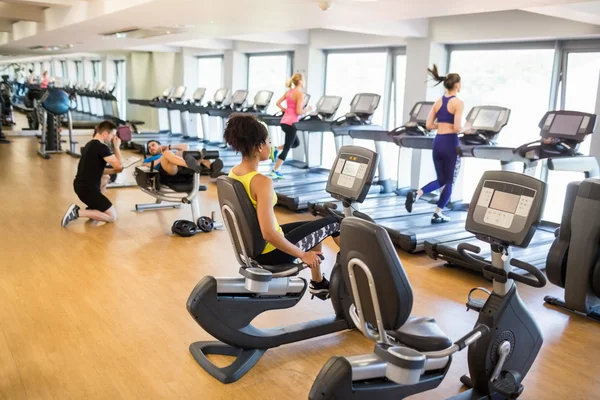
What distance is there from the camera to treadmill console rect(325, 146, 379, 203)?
301 centimetres

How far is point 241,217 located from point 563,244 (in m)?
2.02

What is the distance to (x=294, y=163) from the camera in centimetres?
905

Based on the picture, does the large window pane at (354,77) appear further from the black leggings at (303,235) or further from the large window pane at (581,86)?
the black leggings at (303,235)

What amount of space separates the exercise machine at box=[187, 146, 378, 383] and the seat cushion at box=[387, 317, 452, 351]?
787 millimetres

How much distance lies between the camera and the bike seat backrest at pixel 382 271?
1914 millimetres

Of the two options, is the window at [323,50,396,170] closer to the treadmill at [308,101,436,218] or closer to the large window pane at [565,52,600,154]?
the treadmill at [308,101,436,218]

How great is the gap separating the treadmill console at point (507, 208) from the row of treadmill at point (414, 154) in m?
0.05

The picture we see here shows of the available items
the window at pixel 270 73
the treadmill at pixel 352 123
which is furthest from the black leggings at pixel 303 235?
the window at pixel 270 73

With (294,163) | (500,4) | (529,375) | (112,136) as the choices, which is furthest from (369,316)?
(294,163)

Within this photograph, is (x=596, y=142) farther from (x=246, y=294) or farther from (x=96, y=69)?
(x=96, y=69)

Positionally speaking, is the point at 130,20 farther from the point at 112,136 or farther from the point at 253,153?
the point at 253,153

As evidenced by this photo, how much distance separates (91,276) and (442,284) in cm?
245

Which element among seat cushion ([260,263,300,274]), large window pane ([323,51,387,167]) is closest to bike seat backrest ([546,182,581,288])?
seat cushion ([260,263,300,274])

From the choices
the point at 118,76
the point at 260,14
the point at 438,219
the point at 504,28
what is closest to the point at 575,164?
the point at 438,219
